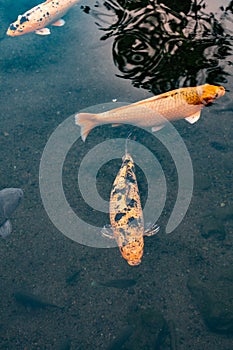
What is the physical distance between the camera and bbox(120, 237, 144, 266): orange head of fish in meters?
3.79

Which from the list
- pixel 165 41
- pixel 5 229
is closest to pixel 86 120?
pixel 5 229

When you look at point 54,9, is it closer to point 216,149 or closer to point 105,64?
point 105,64

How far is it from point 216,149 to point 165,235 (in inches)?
55.4

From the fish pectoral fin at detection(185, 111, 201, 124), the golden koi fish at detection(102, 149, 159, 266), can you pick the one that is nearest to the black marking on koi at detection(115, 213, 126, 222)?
the golden koi fish at detection(102, 149, 159, 266)

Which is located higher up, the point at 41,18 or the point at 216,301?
the point at 41,18

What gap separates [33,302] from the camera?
3.87 meters

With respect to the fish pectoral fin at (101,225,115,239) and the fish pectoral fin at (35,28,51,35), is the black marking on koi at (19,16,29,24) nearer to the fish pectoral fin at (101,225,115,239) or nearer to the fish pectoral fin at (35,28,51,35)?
the fish pectoral fin at (35,28,51,35)

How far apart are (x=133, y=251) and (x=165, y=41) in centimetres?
338

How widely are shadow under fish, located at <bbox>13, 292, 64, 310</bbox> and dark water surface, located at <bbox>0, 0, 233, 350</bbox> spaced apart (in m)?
0.01

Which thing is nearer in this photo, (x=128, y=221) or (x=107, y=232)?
(x=128, y=221)

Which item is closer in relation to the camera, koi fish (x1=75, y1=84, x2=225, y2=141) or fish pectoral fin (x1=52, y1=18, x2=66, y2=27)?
koi fish (x1=75, y1=84, x2=225, y2=141)

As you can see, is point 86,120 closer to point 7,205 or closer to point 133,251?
point 7,205

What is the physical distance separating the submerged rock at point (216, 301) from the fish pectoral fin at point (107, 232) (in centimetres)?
103

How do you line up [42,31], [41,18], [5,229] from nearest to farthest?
[5,229]
[41,18]
[42,31]
